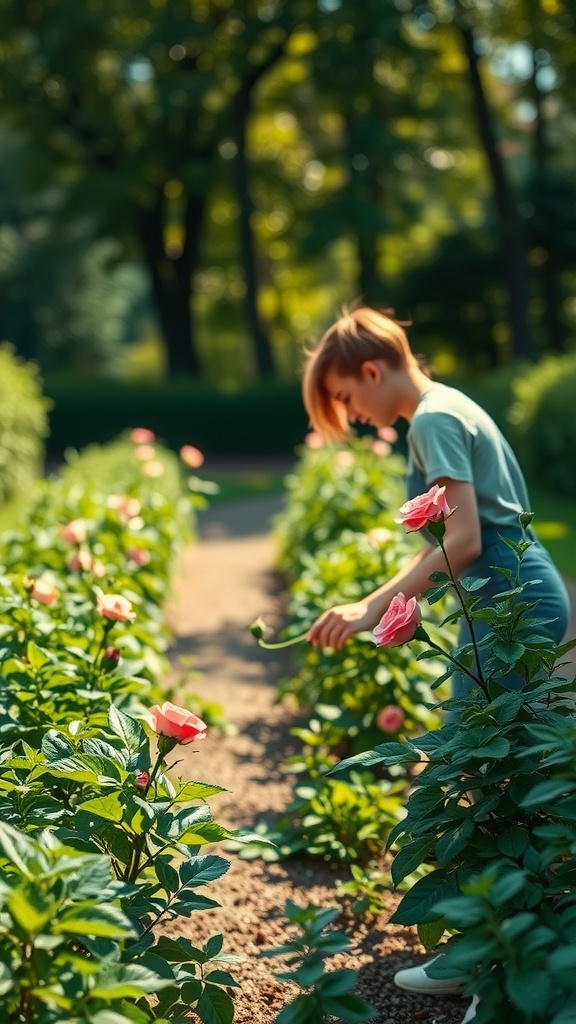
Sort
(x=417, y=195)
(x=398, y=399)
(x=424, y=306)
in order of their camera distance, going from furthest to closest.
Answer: (x=417, y=195) < (x=424, y=306) < (x=398, y=399)

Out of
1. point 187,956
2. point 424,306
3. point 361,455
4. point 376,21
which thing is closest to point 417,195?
point 424,306

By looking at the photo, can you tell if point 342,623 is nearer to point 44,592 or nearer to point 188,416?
point 44,592

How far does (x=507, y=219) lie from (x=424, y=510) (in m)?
18.0

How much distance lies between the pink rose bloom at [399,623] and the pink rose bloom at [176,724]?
42cm

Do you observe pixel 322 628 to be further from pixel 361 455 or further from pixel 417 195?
pixel 417 195

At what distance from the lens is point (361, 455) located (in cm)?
844

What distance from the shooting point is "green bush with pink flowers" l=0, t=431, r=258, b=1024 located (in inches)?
76.2

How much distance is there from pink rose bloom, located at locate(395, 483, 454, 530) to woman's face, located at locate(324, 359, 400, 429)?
0.69m

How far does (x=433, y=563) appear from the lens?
2.95m

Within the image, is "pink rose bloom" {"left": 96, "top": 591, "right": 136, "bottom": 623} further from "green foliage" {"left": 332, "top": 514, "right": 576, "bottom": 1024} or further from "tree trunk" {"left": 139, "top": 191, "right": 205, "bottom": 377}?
"tree trunk" {"left": 139, "top": 191, "right": 205, "bottom": 377}

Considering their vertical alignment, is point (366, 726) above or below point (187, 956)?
below

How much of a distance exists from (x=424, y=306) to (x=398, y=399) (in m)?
21.1

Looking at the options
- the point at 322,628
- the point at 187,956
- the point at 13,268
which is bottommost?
the point at 13,268

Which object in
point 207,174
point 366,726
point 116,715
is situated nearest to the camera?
point 116,715
